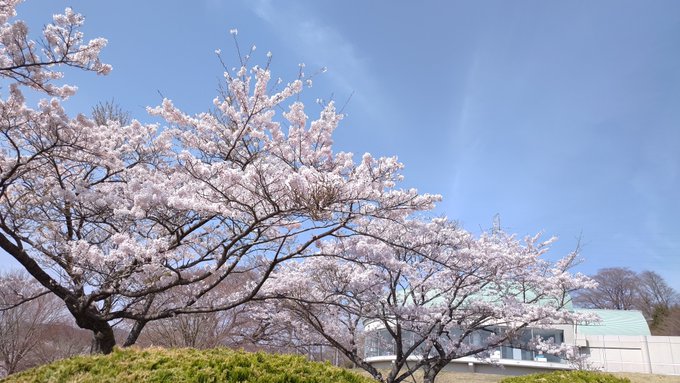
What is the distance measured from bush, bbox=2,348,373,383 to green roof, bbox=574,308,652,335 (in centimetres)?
2624

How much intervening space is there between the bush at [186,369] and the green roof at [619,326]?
86.1ft

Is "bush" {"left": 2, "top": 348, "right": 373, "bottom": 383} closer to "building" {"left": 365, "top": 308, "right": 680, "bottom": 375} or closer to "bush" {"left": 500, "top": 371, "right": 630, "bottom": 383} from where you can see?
"bush" {"left": 500, "top": 371, "right": 630, "bottom": 383}

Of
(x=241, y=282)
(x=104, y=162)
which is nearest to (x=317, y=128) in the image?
(x=104, y=162)

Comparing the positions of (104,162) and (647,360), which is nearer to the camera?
(104,162)

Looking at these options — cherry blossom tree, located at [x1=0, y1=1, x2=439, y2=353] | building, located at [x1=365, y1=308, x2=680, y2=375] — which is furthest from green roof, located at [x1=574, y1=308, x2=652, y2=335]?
cherry blossom tree, located at [x1=0, y1=1, x2=439, y2=353]

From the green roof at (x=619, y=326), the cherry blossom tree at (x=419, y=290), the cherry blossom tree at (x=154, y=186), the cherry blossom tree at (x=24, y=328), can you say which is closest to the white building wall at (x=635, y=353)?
the green roof at (x=619, y=326)

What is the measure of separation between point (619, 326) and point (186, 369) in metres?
29.5

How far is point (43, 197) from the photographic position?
24.8 feet

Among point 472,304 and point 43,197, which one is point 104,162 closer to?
point 43,197

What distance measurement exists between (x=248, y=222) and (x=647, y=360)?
24.9m

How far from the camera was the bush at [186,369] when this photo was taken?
3338 millimetres

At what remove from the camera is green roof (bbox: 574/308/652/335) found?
85.4 ft

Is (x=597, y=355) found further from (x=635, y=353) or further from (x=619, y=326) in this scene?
(x=619, y=326)

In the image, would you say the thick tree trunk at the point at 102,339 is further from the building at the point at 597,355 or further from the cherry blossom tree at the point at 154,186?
the building at the point at 597,355
